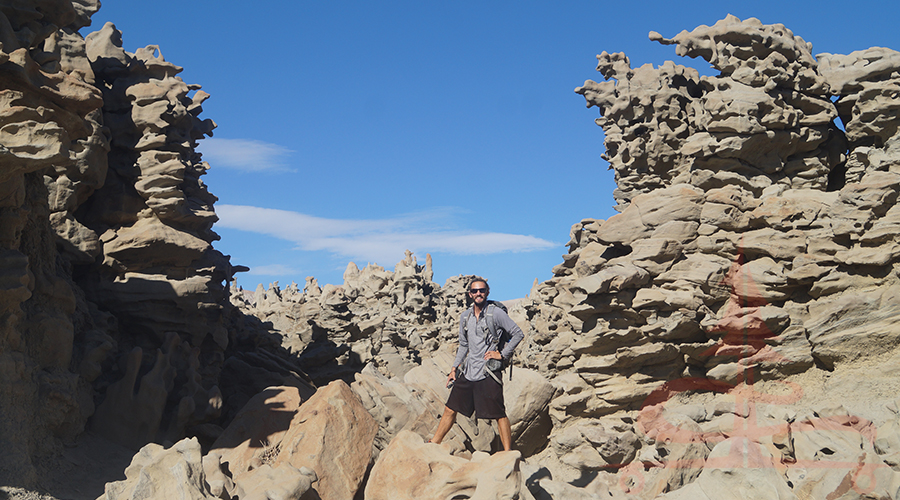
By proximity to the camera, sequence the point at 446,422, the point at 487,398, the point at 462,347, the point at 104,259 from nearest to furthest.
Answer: the point at 487,398
the point at 446,422
the point at 462,347
the point at 104,259

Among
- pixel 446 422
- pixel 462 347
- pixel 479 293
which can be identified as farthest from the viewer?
pixel 462 347

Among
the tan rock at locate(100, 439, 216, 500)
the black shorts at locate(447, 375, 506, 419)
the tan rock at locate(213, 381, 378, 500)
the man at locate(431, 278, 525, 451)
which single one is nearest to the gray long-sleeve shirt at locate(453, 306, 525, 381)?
the man at locate(431, 278, 525, 451)

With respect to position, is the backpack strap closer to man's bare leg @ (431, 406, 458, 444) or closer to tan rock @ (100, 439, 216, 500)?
man's bare leg @ (431, 406, 458, 444)

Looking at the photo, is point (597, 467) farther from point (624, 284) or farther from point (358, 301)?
point (358, 301)

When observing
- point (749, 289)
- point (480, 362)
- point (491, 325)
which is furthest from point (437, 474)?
point (749, 289)

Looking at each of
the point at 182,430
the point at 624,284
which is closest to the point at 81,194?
the point at 182,430

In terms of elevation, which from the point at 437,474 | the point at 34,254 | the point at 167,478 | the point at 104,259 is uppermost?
the point at 104,259

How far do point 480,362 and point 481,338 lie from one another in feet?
1.12

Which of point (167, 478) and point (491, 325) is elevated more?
point (491, 325)

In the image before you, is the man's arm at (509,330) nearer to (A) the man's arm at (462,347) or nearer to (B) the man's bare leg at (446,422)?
(A) the man's arm at (462,347)

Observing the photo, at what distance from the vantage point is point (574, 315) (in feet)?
49.9

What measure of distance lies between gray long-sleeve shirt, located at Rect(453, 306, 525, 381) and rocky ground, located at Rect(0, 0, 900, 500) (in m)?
1.26

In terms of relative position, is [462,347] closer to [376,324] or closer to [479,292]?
[479,292]

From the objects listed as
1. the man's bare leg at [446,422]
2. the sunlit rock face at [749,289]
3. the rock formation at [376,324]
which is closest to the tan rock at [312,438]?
the man's bare leg at [446,422]
